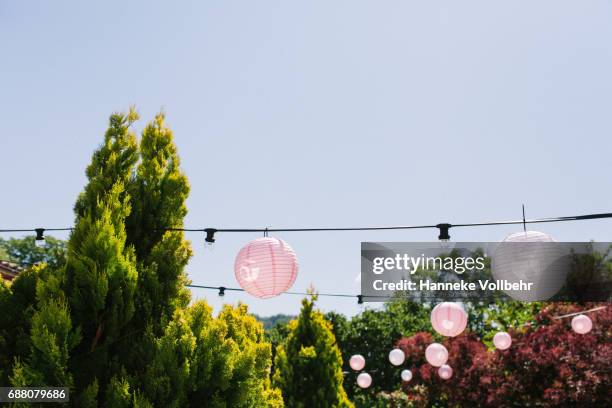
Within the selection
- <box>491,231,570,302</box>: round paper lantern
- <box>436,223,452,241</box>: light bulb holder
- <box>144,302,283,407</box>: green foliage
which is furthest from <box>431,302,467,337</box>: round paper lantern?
<box>144,302,283,407</box>: green foliage

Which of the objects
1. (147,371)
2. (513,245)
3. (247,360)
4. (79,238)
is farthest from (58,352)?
(513,245)

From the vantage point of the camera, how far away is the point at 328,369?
11.5 m

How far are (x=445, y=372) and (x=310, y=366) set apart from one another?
6.67 m

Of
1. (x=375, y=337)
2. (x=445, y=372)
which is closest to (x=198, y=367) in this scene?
(x=445, y=372)

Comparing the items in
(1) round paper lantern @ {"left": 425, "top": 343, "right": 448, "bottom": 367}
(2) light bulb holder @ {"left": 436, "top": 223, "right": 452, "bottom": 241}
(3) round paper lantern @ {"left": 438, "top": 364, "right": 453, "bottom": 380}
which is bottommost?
(3) round paper lantern @ {"left": 438, "top": 364, "right": 453, "bottom": 380}

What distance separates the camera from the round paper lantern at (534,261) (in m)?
5.79

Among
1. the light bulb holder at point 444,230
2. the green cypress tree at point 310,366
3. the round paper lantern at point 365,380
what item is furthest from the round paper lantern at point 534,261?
the round paper lantern at point 365,380

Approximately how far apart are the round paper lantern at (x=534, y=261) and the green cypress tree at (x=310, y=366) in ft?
20.9

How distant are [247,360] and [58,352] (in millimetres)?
1567

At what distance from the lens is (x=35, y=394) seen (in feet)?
12.6

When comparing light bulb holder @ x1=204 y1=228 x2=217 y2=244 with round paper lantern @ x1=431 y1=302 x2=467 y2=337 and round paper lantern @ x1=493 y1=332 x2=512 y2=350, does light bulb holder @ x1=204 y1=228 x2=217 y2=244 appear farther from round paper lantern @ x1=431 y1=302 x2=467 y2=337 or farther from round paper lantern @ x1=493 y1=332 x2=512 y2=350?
round paper lantern @ x1=493 y1=332 x2=512 y2=350

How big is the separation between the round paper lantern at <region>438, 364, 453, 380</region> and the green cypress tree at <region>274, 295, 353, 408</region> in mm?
5838

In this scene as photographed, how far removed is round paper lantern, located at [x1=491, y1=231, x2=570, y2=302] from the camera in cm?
579

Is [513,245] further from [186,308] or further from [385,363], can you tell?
[385,363]
